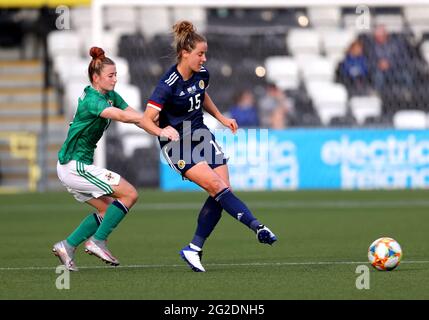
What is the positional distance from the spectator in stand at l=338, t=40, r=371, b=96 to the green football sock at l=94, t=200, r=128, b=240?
42.9 ft

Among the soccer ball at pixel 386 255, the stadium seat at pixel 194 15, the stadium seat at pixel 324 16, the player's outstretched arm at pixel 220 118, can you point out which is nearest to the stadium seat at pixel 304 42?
the stadium seat at pixel 324 16

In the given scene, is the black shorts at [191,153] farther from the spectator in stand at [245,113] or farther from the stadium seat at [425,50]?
the stadium seat at [425,50]

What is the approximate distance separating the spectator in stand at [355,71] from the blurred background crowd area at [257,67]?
0.06ft

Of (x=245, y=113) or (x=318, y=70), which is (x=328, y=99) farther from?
(x=245, y=113)

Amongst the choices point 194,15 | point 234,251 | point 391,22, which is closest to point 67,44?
point 194,15

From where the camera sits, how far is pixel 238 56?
21562mm

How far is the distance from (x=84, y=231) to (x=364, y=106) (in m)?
13.0

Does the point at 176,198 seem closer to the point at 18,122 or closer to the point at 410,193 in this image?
the point at 410,193

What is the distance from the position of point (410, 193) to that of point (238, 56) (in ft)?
17.3

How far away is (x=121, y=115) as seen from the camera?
814 cm

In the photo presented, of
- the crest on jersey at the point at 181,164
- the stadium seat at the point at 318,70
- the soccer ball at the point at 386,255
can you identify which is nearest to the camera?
the soccer ball at the point at 386,255

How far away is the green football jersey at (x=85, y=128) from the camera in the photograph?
329 inches

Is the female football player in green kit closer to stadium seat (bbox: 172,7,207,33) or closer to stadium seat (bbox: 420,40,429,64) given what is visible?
stadium seat (bbox: 172,7,207,33)

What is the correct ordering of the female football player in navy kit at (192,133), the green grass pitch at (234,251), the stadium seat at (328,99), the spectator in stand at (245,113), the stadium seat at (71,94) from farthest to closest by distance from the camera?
the stadium seat at (71,94), the stadium seat at (328,99), the spectator in stand at (245,113), the female football player in navy kit at (192,133), the green grass pitch at (234,251)
